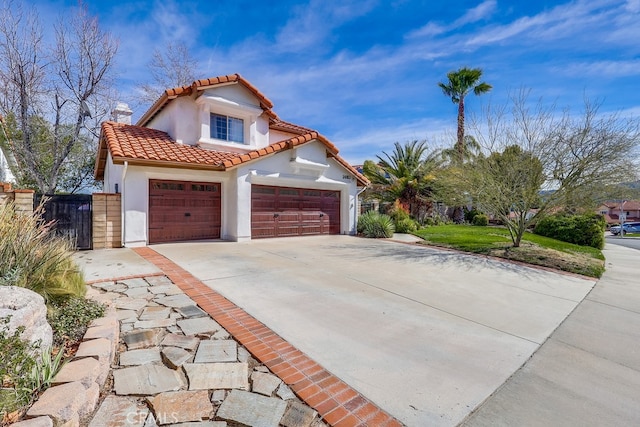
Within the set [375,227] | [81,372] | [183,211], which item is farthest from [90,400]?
[375,227]

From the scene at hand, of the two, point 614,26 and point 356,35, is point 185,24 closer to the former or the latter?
point 356,35

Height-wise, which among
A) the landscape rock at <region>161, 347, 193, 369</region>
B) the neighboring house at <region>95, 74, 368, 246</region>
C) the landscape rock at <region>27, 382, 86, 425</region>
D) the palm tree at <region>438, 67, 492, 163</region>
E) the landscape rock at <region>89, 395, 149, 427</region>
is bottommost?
the landscape rock at <region>89, 395, 149, 427</region>

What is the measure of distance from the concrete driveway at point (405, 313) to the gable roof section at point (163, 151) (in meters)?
3.20

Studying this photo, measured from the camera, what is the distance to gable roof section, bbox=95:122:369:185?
9859 mm

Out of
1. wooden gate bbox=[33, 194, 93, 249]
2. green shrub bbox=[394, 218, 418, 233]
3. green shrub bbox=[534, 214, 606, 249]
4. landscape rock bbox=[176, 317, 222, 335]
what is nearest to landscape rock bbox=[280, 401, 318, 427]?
landscape rock bbox=[176, 317, 222, 335]

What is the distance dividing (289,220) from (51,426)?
38.4ft

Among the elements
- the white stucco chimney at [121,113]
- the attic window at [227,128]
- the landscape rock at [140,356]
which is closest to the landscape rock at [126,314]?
the landscape rock at [140,356]

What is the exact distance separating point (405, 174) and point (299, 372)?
69.9 feet

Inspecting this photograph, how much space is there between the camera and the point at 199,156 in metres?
11.5

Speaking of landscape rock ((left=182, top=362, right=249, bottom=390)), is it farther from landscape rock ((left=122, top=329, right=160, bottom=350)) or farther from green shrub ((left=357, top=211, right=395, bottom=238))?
green shrub ((left=357, top=211, right=395, bottom=238))

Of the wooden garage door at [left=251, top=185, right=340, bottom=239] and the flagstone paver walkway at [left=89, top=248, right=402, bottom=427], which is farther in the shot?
the wooden garage door at [left=251, top=185, right=340, bottom=239]

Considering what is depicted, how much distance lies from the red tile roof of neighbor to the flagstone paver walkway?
6816 mm

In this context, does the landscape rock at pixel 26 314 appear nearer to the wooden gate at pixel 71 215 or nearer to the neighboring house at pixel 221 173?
the neighboring house at pixel 221 173

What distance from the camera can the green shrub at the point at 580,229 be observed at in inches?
593
